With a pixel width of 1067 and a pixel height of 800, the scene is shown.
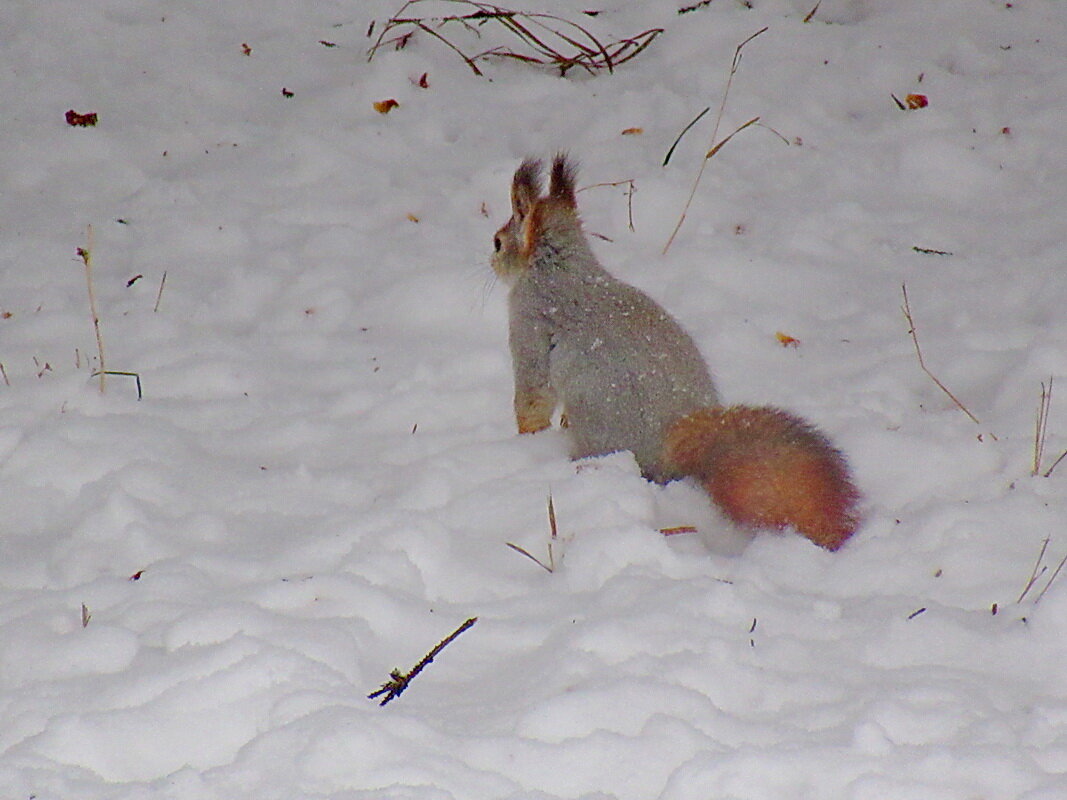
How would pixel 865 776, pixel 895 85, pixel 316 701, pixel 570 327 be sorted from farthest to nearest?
pixel 895 85
pixel 570 327
pixel 316 701
pixel 865 776

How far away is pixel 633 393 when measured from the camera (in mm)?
2867

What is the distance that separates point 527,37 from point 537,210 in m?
1.80

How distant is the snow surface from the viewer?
6.00ft

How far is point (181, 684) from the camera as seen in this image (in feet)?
6.24

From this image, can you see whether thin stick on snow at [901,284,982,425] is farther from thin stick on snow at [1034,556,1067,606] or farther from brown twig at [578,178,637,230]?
brown twig at [578,178,637,230]

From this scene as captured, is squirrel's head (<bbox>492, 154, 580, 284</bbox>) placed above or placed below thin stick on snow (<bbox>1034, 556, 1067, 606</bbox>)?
above

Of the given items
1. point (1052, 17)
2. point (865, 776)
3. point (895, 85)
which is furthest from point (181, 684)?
point (1052, 17)

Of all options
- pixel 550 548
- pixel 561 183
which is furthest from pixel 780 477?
pixel 561 183

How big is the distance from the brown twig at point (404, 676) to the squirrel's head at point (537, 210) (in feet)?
4.52

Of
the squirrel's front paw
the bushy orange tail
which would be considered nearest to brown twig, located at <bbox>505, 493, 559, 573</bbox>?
the bushy orange tail

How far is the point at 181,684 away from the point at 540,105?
119 inches

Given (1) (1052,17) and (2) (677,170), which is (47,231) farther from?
(1) (1052,17)

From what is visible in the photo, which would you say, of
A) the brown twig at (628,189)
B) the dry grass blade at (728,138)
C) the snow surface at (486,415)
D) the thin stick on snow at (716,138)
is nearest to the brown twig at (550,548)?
the snow surface at (486,415)

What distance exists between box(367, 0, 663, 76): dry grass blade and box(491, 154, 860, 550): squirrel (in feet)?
5.01
